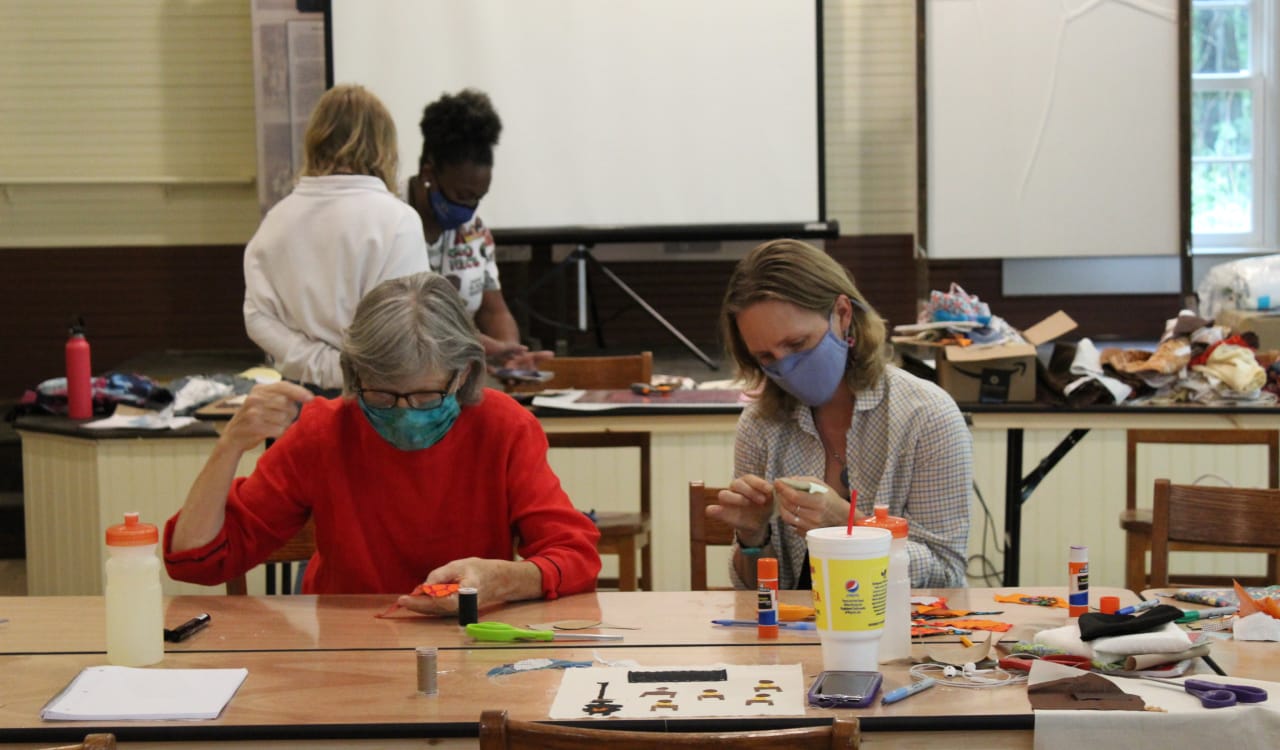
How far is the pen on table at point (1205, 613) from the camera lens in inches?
85.4

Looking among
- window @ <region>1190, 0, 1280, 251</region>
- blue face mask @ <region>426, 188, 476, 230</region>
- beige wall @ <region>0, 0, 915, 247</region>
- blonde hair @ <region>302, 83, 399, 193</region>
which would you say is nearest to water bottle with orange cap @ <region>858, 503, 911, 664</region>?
blonde hair @ <region>302, 83, 399, 193</region>

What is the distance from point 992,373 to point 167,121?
4993mm

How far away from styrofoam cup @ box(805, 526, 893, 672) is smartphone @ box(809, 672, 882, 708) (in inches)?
1.5

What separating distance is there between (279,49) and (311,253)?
3.93 metres

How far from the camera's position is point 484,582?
2.29 metres

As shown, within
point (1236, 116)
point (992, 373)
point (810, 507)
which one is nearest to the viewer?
point (810, 507)

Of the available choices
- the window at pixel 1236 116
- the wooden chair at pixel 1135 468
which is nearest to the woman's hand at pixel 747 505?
the wooden chair at pixel 1135 468

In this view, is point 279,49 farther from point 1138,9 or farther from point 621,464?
point 1138,9

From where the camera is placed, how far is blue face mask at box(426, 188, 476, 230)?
4.54m

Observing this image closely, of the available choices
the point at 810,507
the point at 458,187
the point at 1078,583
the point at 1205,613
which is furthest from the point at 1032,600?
the point at 458,187

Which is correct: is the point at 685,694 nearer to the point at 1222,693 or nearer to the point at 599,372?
the point at 1222,693

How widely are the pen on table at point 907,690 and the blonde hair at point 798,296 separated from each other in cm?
90

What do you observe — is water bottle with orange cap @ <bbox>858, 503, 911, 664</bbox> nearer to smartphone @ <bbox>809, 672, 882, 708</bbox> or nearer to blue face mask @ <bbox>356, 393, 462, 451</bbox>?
smartphone @ <bbox>809, 672, 882, 708</bbox>

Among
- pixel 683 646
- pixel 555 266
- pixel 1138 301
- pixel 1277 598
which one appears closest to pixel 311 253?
pixel 683 646
